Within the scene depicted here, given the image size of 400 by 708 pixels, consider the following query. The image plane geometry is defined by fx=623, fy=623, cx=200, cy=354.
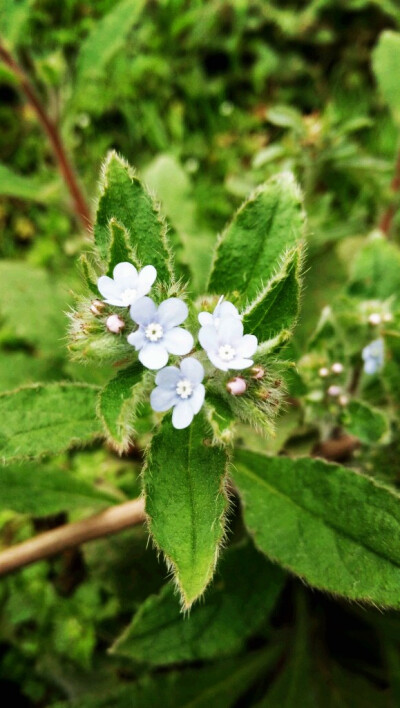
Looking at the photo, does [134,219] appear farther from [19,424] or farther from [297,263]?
[19,424]

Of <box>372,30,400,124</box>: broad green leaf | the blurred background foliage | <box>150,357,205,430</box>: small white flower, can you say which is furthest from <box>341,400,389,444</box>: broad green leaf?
<box>372,30,400,124</box>: broad green leaf

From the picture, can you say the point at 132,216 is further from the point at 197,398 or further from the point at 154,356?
the point at 197,398

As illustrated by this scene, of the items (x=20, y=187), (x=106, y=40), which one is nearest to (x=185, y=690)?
(x=20, y=187)

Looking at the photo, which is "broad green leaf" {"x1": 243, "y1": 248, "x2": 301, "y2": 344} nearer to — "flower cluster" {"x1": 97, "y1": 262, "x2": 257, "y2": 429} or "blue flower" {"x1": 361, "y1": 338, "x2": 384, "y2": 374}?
"flower cluster" {"x1": 97, "y1": 262, "x2": 257, "y2": 429}

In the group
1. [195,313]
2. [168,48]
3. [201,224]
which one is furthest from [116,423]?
[168,48]

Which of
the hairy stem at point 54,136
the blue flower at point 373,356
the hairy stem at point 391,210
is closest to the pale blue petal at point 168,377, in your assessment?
the blue flower at point 373,356

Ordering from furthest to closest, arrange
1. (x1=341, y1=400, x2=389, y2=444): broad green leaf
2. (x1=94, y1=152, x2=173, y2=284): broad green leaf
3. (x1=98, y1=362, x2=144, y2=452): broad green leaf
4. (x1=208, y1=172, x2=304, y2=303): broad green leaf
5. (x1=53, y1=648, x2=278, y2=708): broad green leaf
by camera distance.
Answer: (x1=53, y1=648, x2=278, y2=708): broad green leaf → (x1=341, y1=400, x2=389, y2=444): broad green leaf → (x1=208, y1=172, x2=304, y2=303): broad green leaf → (x1=94, y1=152, x2=173, y2=284): broad green leaf → (x1=98, y1=362, x2=144, y2=452): broad green leaf

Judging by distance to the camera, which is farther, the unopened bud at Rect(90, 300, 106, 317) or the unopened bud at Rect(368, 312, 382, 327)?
the unopened bud at Rect(368, 312, 382, 327)
